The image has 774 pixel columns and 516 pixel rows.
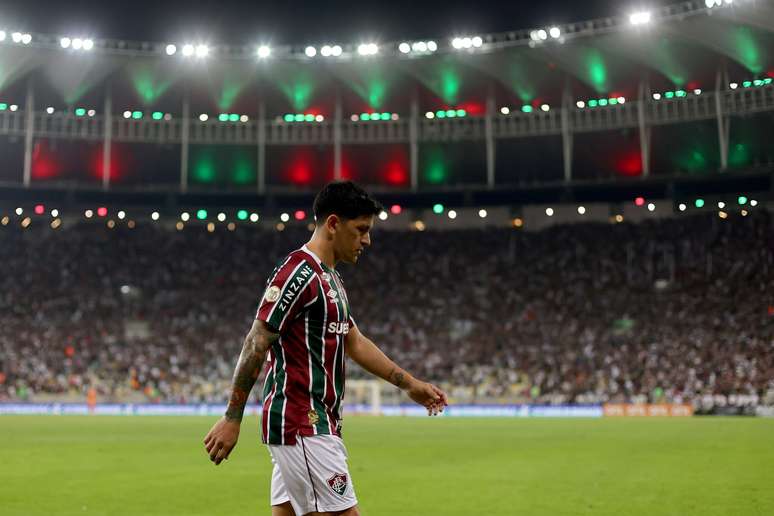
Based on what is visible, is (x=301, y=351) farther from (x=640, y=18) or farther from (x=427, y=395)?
(x=640, y=18)

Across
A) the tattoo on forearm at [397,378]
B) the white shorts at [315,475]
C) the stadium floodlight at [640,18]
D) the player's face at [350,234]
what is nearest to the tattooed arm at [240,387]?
the white shorts at [315,475]

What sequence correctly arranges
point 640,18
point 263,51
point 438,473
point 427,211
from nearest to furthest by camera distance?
point 438,473
point 640,18
point 263,51
point 427,211

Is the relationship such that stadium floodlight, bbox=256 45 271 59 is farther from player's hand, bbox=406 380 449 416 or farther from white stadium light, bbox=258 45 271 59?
player's hand, bbox=406 380 449 416

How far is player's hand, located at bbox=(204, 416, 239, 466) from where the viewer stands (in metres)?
4.76

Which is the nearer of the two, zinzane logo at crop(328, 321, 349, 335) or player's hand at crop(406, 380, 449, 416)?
zinzane logo at crop(328, 321, 349, 335)

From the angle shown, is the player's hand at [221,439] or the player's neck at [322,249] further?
the player's neck at [322,249]

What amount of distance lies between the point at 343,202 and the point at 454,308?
46.4 metres

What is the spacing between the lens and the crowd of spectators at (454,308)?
42625 millimetres

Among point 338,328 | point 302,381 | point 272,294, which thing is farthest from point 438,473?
point 272,294

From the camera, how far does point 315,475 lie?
4.74m

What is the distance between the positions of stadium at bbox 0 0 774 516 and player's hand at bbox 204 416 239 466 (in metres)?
27.7

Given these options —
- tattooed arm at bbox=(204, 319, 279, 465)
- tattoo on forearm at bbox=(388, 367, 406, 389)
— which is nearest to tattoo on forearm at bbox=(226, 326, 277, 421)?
tattooed arm at bbox=(204, 319, 279, 465)

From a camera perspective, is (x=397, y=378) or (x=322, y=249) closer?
(x=322, y=249)

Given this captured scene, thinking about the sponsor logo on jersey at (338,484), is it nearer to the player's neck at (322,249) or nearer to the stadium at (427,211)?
the player's neck at (322,249)
